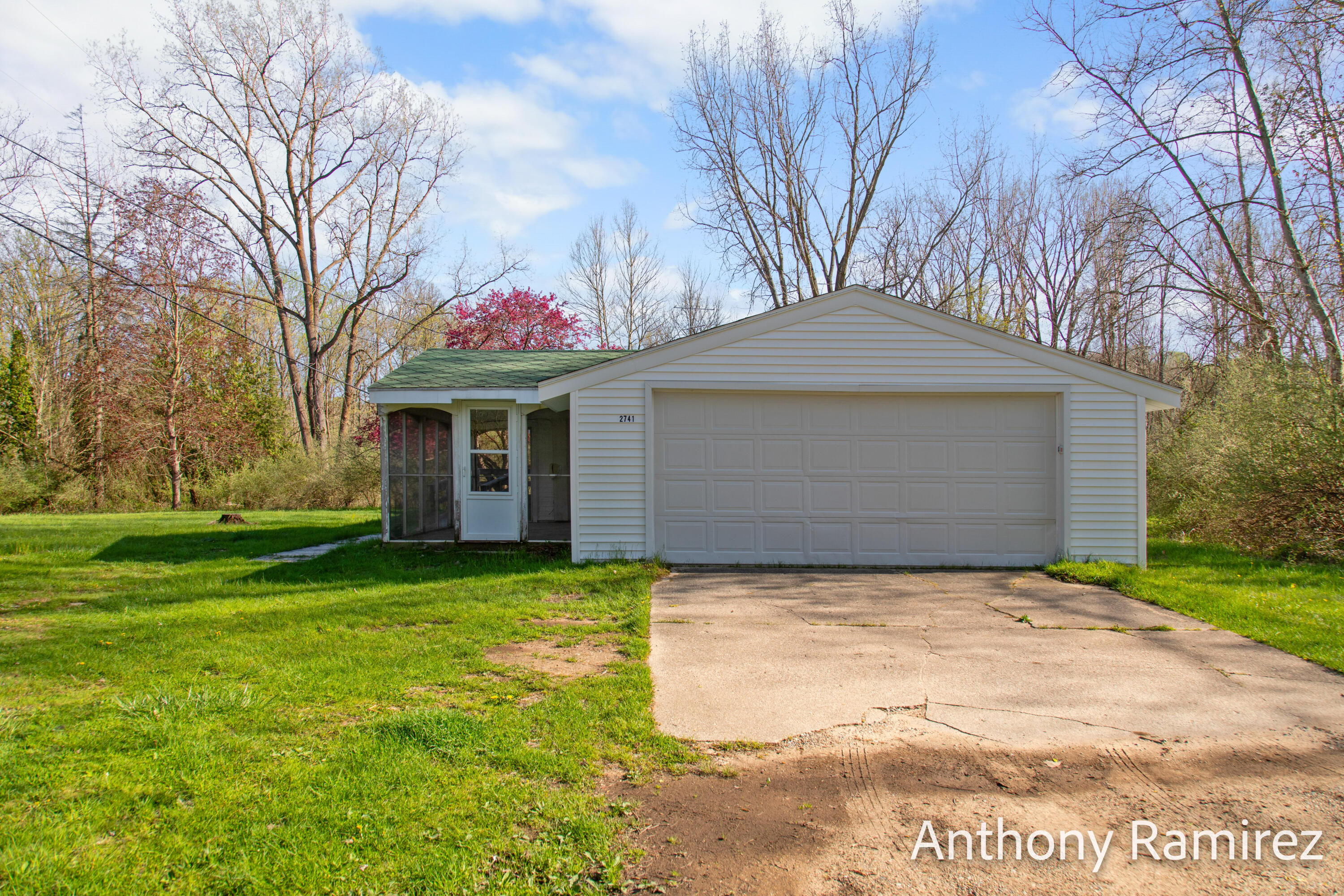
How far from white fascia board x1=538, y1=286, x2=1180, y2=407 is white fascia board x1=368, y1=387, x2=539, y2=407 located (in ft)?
4.11

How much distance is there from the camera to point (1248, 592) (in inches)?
292

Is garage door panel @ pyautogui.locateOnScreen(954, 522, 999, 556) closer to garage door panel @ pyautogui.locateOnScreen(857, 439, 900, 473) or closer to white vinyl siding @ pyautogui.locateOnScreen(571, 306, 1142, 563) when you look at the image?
white vinyl siding @ pyautogui.locateOnScreen(571, 306, 1142, 563)

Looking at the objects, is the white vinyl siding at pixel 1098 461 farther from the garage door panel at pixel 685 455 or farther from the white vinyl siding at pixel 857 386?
the garage door panel at pixel 685 455

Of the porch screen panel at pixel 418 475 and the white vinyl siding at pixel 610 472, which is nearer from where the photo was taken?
the white vinyl siding at pixel 610 472

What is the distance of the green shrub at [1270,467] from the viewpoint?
9414mm

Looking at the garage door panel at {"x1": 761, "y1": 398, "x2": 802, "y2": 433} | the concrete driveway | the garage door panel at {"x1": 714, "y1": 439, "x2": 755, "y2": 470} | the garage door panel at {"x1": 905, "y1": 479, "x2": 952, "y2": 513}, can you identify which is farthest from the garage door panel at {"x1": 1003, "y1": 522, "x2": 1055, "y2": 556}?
the garage door panel at {"x1": 714, "y1": 439, "x2": 755, "y2": 470}

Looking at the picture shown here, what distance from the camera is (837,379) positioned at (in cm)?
924

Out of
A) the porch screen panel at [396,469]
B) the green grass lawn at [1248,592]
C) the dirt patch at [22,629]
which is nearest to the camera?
the dirt patch at [22,629]

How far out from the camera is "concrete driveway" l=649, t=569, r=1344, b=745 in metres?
4.07

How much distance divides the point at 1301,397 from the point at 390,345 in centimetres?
2674

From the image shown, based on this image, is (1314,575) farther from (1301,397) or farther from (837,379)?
(837,379)

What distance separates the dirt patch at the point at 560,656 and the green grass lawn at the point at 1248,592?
512 centimetres

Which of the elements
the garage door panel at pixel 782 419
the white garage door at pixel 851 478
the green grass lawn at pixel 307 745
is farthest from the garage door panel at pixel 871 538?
the green grass lawn at pixel 307 745

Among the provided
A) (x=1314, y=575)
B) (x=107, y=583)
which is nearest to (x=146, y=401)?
(x=107, y=583)
